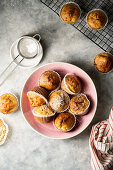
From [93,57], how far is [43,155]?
104 cm

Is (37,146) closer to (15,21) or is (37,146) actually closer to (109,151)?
(109,151)

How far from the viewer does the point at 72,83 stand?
1.89 metres

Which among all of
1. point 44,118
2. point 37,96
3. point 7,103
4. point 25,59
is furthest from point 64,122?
point 25,59

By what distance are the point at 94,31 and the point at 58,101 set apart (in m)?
0.73

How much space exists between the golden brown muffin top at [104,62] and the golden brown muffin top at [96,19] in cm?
24

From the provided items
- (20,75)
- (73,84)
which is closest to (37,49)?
(20,75)

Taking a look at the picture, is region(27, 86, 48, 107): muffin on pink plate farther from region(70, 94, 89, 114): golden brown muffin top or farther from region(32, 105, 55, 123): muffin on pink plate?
region(70, 94, 89, 114): golden brown muffin top

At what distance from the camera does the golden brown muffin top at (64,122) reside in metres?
1.89

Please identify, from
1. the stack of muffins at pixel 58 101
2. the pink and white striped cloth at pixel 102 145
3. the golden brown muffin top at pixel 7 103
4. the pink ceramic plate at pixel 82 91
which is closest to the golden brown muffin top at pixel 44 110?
the stack of muffins at pixel 58 101

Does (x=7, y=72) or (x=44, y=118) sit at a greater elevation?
(x=44, y=118)

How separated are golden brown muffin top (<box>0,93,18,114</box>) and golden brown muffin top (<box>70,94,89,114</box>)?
55 cm

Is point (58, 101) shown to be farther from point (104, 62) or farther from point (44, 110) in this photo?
point (104, 62)

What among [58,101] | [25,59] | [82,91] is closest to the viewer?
[58,101]

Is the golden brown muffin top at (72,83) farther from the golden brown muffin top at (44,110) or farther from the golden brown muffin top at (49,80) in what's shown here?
the golden brown muffin top at (44,110)
